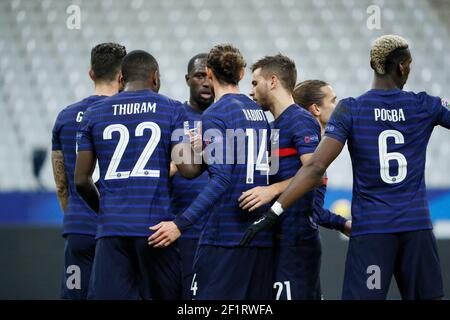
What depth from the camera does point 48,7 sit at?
463 inches

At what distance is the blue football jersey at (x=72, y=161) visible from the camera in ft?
18.8

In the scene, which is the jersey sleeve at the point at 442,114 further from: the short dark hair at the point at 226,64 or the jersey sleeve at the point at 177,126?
the jersey sleeve at the point at 177,126

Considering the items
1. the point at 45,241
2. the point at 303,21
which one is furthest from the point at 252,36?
the point at 45,241

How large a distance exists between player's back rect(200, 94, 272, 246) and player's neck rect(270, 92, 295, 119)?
34cm

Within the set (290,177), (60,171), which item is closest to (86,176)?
(60,171)

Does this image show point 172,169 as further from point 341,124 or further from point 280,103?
point 341,124

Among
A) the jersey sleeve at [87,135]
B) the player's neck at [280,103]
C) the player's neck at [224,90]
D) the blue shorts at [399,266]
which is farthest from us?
the player's neck at [280,103]

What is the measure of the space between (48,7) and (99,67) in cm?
628

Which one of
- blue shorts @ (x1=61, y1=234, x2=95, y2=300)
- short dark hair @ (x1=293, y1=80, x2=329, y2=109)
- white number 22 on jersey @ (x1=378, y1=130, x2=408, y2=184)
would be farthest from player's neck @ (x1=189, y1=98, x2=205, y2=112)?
white number 22 on jersey @ (x1=378, y1=130, x2=408, y2=184)

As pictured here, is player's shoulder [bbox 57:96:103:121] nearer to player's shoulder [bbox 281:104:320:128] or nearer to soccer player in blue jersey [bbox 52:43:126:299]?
soccer player in blue jersey [bbox 52:43:126:299]

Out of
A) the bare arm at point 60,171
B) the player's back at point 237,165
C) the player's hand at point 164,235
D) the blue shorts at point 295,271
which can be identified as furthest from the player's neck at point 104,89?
the blue shorts at point 295,271

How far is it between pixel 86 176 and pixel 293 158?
1.25 m

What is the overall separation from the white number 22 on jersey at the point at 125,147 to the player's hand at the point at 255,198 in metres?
0.51

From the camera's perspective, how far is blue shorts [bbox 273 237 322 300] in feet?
17.4
